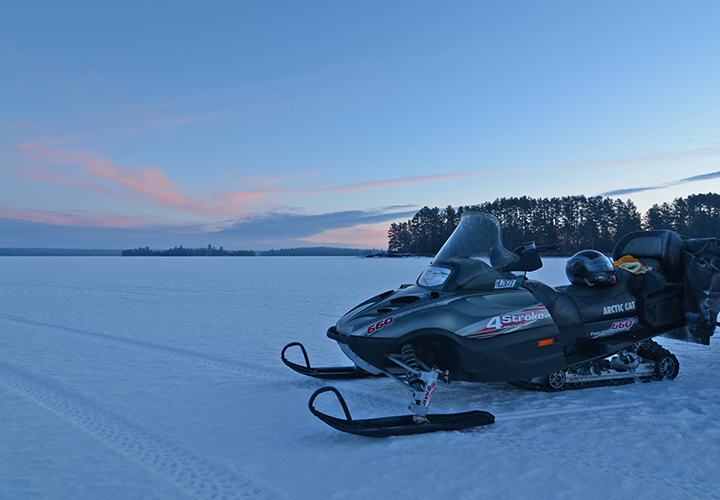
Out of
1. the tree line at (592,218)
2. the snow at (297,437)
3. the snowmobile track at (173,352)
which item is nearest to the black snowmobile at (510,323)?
the snow at (297,437)

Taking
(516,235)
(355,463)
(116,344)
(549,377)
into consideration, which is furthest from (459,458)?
(516,235)

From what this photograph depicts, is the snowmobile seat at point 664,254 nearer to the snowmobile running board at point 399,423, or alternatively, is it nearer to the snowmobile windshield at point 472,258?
the snowmobile windshield at point 472,258

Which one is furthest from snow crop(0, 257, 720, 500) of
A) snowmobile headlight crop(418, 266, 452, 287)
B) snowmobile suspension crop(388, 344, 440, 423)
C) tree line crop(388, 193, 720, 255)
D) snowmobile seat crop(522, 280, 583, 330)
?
tree line crop(388, 193, 720, 255)

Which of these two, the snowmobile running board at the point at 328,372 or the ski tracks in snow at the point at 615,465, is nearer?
the ski tracks in snow at the point at 615,465

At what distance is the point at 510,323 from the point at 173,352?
4200mm

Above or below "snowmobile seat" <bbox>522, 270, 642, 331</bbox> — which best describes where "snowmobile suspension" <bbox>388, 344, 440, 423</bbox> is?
below

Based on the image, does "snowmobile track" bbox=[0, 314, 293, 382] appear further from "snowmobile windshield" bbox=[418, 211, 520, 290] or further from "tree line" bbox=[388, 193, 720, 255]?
"tree line" bbox=[388, 193, 720, 255]

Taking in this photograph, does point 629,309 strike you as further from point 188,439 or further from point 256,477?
point 188,439

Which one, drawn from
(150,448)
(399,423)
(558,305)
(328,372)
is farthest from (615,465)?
(150,448)

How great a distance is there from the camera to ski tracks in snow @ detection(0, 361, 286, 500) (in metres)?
2.41

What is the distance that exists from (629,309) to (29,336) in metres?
8.05

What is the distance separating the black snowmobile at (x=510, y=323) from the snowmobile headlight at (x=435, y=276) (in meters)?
0.01

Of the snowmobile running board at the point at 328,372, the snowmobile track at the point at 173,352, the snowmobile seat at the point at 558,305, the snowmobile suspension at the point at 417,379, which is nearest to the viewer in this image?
the snowmobile suspension at the point at 417,379

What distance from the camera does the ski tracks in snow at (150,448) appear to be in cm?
241
